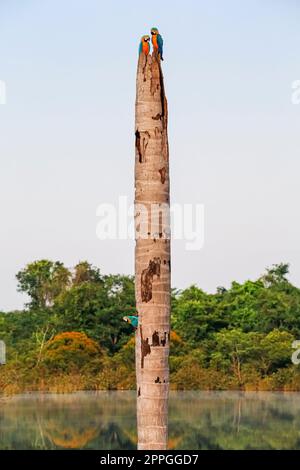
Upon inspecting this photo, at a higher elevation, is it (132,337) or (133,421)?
(132,337)

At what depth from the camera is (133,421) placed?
15.6 meters

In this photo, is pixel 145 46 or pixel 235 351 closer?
pixel 145 46

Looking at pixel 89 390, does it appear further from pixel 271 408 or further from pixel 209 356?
pixel 271 408

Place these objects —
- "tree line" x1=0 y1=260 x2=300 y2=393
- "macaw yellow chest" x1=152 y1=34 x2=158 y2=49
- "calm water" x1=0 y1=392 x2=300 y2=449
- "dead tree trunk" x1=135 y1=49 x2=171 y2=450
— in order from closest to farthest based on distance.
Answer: "dead tree trunk" x1=135 y1=49 x2=171 y2=450, "macaw yellow chest" x1=152 y1=34 x2=158 y2=49, "calm water" x1=0 y1=392 x2=300 y2=449, "tree line" x1=0 y1=260 x2=300 y2=393

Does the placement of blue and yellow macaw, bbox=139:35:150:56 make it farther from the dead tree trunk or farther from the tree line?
the tree line

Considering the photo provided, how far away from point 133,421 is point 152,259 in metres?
10.2

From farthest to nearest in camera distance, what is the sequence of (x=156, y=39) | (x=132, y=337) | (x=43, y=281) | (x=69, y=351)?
(x=43, y=281) < (x=132, y=337) < (x=69, y=351) < (x=156, y=39)

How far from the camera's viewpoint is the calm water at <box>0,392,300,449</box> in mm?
14008

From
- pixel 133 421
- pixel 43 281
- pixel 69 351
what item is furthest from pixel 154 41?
pixel 43 281

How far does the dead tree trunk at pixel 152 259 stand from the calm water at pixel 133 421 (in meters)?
7.89

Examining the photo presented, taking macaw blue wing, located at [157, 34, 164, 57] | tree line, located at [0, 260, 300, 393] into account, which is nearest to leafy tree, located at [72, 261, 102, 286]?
tree line, located at [0, 260, 300, 393]

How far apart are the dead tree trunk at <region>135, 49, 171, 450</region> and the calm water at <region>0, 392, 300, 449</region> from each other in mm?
7893

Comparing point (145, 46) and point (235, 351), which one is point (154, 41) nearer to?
point (145, 46)
